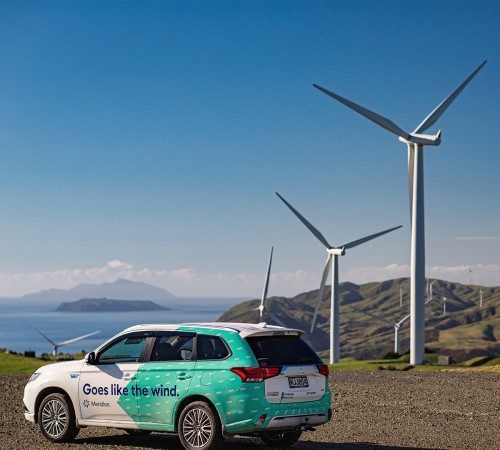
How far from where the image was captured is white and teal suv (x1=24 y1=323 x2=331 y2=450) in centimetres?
1239

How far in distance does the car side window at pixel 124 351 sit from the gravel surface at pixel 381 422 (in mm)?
1436

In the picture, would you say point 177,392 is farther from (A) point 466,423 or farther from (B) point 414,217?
(B) point 414,217

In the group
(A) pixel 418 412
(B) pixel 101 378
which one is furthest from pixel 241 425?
(A) pixel 418 412

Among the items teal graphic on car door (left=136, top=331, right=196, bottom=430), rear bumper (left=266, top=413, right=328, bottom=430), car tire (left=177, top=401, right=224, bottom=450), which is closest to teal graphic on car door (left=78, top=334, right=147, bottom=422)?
teal graphic on car door (left=136, top=331, right=196, bottom=430)

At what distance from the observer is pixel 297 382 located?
501 inches

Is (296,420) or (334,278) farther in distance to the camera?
(334,278)

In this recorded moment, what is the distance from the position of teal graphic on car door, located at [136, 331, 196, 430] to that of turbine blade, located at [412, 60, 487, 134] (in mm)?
38535

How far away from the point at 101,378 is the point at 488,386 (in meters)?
16.6

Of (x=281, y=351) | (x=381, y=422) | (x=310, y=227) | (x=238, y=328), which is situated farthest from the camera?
(x=310, y=227)

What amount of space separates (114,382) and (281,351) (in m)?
3.01

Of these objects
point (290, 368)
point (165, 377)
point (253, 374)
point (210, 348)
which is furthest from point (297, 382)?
point (165, 377)

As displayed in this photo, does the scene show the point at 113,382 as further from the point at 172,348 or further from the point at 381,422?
the point at 381,422

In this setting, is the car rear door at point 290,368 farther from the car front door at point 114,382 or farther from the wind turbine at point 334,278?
the wind turbine at point 334,278

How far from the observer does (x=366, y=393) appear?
24.1 meters
